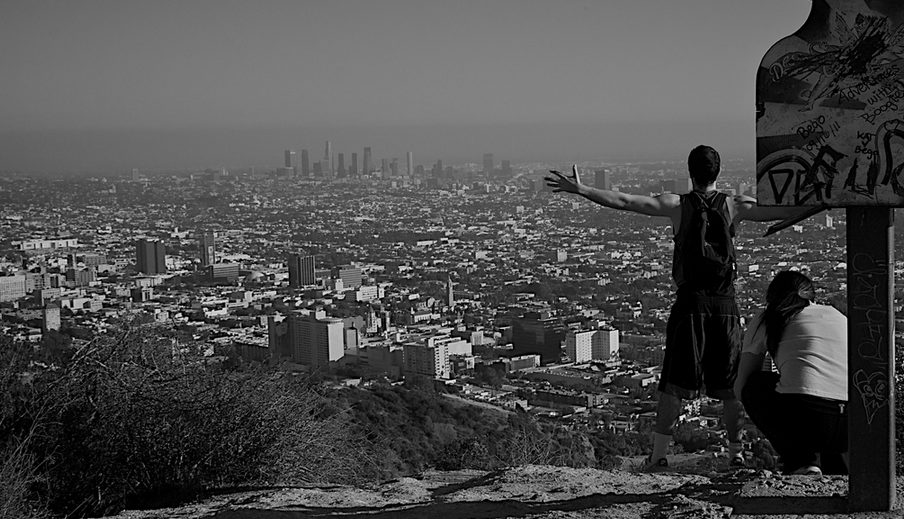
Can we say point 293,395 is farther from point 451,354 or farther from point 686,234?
point 451,354

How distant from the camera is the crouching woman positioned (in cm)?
427

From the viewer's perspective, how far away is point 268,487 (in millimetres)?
5383

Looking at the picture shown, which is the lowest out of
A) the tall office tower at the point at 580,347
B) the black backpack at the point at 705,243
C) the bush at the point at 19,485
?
the tall office tower at the point at 580,347

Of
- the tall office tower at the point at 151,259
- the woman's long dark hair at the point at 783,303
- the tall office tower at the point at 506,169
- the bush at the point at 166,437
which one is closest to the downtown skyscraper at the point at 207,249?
the tall office tower at the point at 151,259

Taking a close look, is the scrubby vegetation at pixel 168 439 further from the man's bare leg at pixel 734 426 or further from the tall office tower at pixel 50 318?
the tall office tower at pixel 50 318

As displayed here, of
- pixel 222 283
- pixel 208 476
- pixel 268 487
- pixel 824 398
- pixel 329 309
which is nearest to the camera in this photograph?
pixel 824 398

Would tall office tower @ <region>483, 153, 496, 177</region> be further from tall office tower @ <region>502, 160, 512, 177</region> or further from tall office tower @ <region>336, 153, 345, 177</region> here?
tall office tower @ <region>336, 153, 345, 177</region>


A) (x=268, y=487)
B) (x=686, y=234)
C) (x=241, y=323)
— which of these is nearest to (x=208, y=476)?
(x=268, y=487)

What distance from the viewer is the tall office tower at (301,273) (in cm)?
3164

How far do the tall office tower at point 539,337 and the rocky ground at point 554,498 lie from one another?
1359 cm

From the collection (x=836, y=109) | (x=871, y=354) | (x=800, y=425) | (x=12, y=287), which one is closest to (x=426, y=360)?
(x=12, y=287)

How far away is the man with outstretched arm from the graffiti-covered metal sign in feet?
2.65

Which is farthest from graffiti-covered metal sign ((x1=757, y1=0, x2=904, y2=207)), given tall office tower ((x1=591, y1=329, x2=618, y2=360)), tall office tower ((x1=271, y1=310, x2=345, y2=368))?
tall office tower ((x1=271, y1=310, x2=345, y2=368))

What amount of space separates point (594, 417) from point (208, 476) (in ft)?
23.6
